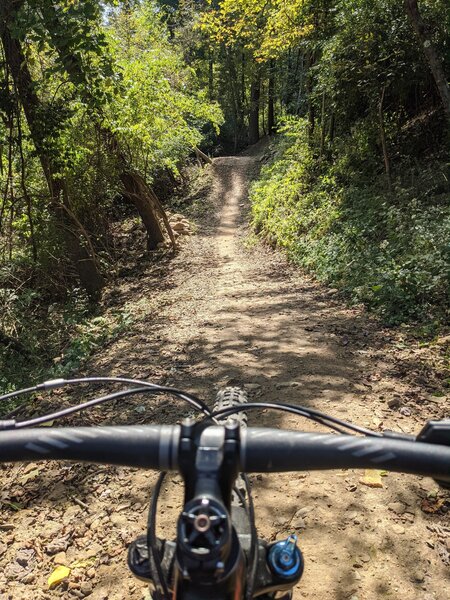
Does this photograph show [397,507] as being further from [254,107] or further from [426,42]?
[254,107]

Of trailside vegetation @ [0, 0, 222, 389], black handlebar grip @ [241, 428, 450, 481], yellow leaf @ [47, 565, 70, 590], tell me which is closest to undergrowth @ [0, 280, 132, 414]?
trailside vegetation @ [0, 0, 222, 389]

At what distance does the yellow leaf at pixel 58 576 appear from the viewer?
2598 millimetres

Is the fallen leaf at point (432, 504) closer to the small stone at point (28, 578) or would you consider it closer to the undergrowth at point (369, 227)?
the small stone at point (28, 578)

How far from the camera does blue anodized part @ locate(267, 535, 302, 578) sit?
1.21 meters

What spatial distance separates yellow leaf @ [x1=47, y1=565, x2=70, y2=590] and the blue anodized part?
6.64 ft

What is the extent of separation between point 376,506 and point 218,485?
2347 millimetres

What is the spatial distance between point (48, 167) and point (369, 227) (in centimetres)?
712

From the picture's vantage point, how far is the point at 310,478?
10.4 feet

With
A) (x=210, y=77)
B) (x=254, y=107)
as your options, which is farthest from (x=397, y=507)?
(x=210, y=77)

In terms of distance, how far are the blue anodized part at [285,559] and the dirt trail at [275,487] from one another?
1.42m

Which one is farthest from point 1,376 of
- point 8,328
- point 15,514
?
point 15,514

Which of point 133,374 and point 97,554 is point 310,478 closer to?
point 97,554

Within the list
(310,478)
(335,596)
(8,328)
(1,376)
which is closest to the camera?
(335,596)

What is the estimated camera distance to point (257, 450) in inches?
42.1
